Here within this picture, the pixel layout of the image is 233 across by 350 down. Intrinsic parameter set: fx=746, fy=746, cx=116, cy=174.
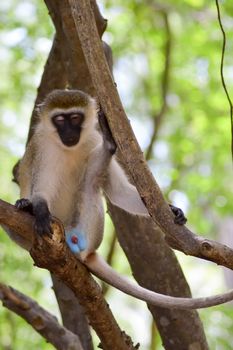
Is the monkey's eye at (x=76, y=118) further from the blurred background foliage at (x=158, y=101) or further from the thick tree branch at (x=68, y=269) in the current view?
the blurred background foliage at (x=158, y=101)

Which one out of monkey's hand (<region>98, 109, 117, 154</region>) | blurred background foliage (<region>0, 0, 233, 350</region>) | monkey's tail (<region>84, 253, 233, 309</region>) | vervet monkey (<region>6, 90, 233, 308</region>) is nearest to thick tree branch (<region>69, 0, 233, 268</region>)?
monkey's tail (<region>84, 253, 233, 309</region>)

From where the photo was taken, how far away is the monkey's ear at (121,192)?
230 inches

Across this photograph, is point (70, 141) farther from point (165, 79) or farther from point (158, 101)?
point (158, 101)

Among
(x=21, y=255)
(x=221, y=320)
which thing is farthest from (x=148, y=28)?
(x=221, y=320)

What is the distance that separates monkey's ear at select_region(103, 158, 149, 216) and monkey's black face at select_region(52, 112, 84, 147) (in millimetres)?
365

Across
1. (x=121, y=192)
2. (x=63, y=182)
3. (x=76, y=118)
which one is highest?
(x=76, y=118)

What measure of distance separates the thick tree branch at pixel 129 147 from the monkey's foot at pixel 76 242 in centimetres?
114

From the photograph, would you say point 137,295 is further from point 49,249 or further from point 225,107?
point 225,107

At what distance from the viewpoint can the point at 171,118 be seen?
43.9 ft

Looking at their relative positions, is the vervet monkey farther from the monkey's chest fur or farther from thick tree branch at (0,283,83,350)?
thick tree branch at (0,283,83,350)

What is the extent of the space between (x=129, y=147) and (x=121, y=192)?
1550mm

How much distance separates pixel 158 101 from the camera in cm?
1236

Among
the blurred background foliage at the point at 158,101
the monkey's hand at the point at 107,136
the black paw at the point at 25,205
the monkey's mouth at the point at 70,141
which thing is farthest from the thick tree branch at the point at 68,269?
the blurred background foliage at the point at 158,101

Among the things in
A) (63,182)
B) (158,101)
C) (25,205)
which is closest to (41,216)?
(25,205)
